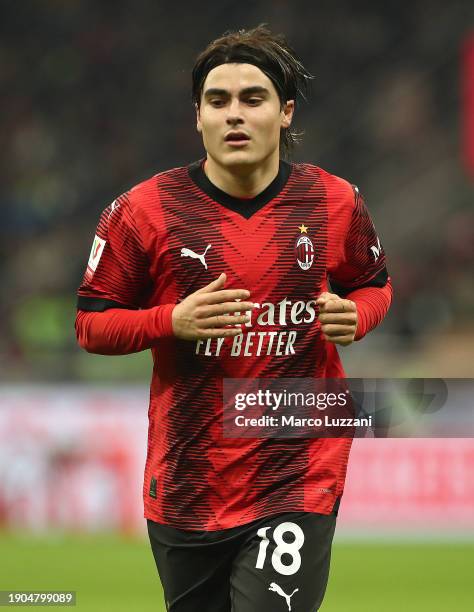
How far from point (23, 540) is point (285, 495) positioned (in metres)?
6.20

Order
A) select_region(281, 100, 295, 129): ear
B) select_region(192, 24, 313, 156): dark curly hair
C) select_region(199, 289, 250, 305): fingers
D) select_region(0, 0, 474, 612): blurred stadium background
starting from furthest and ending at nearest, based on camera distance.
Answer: select_region(0, 0, 474, 612): blurred stadium background → select_region(281, 100, 295, 129): ear → select_region(192, 24, 313, 156): dark curly hair → select_region(199, 289, 250, 305): fingers

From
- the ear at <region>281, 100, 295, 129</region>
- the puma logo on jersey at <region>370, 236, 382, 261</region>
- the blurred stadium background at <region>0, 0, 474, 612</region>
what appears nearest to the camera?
the ear at <region>281, 100, 295, 129</region>

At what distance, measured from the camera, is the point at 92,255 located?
3.88m

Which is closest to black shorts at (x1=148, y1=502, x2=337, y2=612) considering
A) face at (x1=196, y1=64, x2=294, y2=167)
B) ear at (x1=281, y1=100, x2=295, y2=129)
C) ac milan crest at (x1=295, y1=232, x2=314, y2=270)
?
ac milan crest at (x1=295, y1=232, x2=314, y2=270)

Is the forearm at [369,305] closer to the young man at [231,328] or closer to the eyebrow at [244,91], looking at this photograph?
the young man at [231,328]

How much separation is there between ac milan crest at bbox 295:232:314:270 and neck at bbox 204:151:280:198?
20 cm

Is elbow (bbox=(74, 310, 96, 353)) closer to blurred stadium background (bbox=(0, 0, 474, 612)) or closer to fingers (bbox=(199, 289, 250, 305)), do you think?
fingers (bbox=(199, 289, 250, 305))

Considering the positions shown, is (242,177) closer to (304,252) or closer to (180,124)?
(304,252)

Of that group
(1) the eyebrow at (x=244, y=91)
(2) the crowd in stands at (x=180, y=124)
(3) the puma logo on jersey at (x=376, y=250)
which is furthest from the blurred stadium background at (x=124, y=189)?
(1) the eyebrow at (x=244, y=91)

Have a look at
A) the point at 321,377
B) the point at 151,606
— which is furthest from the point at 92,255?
the point at 151,606

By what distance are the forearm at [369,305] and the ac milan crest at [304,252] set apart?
0.75 feet

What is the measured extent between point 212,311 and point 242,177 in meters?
0.53

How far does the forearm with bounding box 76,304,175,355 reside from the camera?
366 centimetres

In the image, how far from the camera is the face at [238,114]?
147 inches
